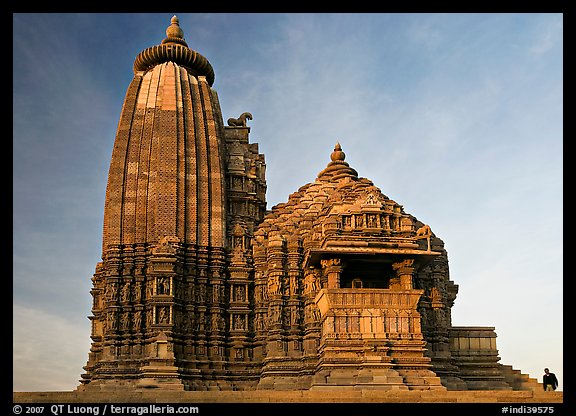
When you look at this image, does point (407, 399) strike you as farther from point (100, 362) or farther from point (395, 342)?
point (100, 362)

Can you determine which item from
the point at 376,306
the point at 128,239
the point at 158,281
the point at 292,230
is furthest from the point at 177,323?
the point at 376,306

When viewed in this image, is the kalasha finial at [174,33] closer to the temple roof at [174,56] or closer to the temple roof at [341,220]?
the temple roof at [174,56]

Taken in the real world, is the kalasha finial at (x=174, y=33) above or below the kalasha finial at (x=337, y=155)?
above

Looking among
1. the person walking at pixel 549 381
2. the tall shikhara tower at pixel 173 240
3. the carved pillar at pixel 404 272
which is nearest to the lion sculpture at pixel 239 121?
the tall shikhara tower at pixel 173 240

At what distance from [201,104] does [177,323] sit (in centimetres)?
980

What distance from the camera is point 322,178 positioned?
33062 mm

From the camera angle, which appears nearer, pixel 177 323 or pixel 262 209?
pixel 177 323

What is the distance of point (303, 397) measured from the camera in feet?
68.3

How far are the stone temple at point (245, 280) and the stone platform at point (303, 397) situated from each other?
196 cm

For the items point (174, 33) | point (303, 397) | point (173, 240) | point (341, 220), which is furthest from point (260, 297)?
point (174, 33)

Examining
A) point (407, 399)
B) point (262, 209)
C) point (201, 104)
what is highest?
point (201, 104)

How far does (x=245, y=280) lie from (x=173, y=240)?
3.25 metres

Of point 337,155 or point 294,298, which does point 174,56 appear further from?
point 294,298

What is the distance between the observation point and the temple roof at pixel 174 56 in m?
33.1
